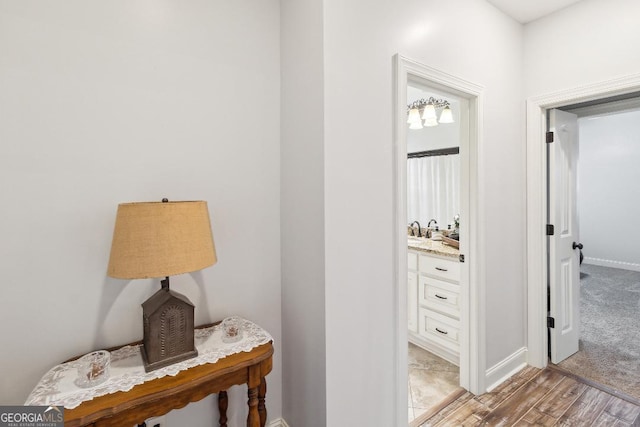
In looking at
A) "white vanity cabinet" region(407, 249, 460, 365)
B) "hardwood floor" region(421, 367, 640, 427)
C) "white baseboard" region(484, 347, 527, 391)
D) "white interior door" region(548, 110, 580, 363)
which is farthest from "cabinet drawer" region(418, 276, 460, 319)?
"white interior door" region(548, 110, 580, 363)

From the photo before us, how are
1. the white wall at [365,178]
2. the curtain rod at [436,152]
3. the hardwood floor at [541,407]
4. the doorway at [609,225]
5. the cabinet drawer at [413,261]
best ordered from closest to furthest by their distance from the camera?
the white wall at [365,178] → the hardwood floor at [541,407] → the cabinet drawer at [413,261] → the curtain rod at [436,152] → the doorway at [609,225]

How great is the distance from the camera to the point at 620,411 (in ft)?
6.59

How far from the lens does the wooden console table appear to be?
0.99 m

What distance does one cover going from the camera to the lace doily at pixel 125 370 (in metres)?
1.02

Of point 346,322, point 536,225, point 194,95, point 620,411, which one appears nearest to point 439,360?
point 620,411

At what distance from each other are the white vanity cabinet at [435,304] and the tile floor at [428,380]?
0.11 metres

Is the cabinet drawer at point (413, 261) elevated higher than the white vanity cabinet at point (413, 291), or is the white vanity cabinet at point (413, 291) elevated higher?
the cabinet drawer at point (413, 261)

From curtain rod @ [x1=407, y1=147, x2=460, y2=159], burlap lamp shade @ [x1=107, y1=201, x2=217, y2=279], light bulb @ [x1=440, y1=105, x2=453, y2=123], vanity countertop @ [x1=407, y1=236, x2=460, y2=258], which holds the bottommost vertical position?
vanity countertop @ [x1=407, y1=236, x2=460, y2=258]

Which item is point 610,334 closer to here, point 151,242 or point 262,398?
point 262,398

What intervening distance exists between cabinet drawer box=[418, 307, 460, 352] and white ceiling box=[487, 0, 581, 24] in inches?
99.0

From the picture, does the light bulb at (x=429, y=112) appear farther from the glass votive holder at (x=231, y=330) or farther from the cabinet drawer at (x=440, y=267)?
the glass votive holder at (x=231, y=330)

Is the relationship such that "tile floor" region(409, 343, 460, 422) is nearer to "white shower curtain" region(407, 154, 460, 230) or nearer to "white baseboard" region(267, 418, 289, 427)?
"white baseboard" region(267, 418, 289, 427)

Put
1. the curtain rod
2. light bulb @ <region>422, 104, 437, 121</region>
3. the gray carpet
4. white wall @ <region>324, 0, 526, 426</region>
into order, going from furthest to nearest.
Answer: the curtain rod → light bulb @ <region>422, 104, 437, 121</region> → the gray carpet → white wall @ <region>324, 0, 526, 426</region>

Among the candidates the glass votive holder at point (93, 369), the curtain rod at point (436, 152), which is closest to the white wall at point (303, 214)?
the glass votive holder at point (93, 369)
